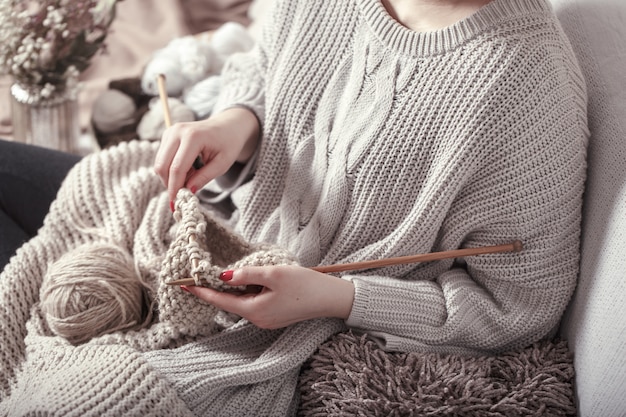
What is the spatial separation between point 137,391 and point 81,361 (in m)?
0.09

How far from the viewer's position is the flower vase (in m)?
1.63

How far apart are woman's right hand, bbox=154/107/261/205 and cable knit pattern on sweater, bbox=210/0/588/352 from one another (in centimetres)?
10

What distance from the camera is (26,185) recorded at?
1.18 m

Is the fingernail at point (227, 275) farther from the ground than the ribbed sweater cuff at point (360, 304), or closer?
farther from the ground

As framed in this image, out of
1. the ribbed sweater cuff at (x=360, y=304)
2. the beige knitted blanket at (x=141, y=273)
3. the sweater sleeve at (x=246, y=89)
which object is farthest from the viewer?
the sweater sleeve at (x=246, y=89)

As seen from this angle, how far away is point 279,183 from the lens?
44.3 inches

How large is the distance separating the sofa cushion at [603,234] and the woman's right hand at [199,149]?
21.1 inches

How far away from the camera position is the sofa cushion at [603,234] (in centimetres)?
88

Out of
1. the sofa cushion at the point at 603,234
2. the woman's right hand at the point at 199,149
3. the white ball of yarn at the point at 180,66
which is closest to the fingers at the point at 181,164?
the woman's right hand at the point at 199,149

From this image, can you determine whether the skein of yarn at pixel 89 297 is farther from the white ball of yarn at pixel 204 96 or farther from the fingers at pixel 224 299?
the white ball of yarn at pixel 204 96

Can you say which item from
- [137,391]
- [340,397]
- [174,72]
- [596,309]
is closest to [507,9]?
[596,309]

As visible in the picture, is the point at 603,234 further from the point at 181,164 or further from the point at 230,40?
the point at 230,40

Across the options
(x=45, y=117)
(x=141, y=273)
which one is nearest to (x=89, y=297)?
(x=141, y=273)

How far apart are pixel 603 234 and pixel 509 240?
0.41 ft
